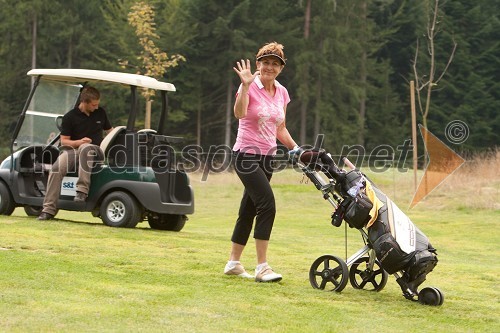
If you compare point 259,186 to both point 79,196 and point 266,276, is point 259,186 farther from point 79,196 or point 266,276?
point 79,196

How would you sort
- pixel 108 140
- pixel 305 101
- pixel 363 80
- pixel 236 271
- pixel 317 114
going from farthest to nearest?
pixel 363 80 → pixel 317 114 → pixel 305 101 → pixel 108 140 → pixel 236 271

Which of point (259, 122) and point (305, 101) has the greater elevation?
point (305, 101)

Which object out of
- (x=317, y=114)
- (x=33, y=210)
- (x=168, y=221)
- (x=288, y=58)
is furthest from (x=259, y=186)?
Result: (x=288, y=58)

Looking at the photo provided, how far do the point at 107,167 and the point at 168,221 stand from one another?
42.9 inches

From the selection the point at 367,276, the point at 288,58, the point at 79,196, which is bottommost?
the point at 367,276

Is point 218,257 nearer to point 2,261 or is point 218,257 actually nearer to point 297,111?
point 2,261

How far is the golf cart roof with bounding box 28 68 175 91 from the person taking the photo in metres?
12.2

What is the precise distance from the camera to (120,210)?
11938 mm

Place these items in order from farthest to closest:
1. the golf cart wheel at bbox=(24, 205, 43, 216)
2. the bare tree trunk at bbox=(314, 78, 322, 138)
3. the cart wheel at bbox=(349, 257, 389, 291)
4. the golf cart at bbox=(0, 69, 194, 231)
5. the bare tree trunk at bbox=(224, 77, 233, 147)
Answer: the bare tree trunk at bbox=(314, 78, 322, 138) → the bare tree trunk at bbox=(224, 77, 233, 147) → the golf cart wheel at bbox=(24, 205, 43, 216) → the golf cart at bbox=(0, 69, 194, 231) → the cart wheel at bbox=(349, 257, 389, 291)

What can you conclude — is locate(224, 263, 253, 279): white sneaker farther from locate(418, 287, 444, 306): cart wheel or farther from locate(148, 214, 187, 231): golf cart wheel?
locate(148, 214, 187, 231): golf cart wheel

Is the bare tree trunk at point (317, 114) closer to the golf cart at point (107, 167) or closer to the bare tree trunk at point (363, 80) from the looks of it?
the bare tree trunk at point (363, 80)

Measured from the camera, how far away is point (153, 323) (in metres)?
5.48

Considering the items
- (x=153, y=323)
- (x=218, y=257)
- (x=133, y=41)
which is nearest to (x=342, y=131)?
(x=133, y=41)

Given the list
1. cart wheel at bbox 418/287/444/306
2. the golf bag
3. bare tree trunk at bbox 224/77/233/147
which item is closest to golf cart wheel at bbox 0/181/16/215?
the golf bag
